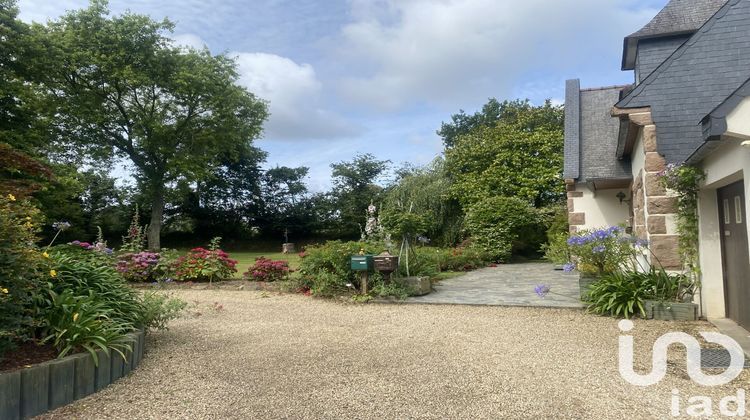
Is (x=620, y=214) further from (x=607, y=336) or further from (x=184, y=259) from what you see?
(x=184, y=259)

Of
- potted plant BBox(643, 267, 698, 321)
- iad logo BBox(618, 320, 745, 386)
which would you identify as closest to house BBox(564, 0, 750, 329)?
potted plant BBox(643, 267, 698, 321)

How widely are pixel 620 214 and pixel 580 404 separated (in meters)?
9.45

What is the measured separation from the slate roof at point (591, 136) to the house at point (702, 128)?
1.07 meters

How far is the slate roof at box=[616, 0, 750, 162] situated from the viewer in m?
6.34

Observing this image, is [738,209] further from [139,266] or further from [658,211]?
[139,266]

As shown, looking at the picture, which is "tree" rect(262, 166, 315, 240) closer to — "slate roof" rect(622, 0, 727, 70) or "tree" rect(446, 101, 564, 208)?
"tree" rect(446, 101, 564, 208)

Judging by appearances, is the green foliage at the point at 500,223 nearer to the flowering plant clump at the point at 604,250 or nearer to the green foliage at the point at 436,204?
the green foliage at the point at 436,204

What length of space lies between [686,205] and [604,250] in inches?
46.9

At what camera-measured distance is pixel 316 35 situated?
1048cm

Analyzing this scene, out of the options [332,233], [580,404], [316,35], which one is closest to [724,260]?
[580,404]

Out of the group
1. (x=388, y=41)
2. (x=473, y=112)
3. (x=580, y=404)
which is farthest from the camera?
(x=473, y=112)

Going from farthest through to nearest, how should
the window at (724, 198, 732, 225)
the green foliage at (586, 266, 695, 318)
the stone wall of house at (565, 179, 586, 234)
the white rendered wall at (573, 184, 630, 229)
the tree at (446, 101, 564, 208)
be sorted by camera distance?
1. the tree at (446, 101, 564, 208)
2. the stone wall of house at (565, 179, 586, 234)
3. the white rendered wall at (573, 184, 630, 229)
4. the green foliage at (586, 266, 695, 318)
5. the window at (724, 198, 732, 225)

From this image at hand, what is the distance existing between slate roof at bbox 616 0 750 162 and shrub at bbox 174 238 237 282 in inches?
353

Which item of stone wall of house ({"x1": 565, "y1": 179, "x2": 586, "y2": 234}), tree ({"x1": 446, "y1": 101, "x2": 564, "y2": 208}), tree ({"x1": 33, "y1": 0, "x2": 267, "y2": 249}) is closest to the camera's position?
stone wall of house ({"x1": 565, "y1": 179, "x2": 586, "y2": 234})
